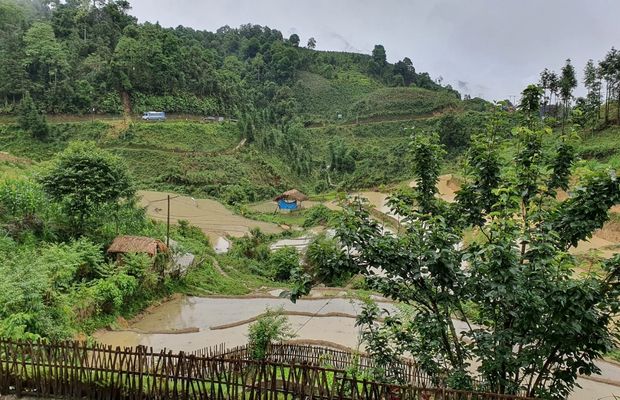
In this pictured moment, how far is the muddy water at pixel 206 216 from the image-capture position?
35875mm

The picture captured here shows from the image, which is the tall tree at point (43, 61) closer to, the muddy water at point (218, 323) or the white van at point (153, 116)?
the white van at point (153, 116)

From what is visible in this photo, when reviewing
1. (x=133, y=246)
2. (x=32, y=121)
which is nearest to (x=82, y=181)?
(x=133, y=246)

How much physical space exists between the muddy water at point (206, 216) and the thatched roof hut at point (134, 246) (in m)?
13.3

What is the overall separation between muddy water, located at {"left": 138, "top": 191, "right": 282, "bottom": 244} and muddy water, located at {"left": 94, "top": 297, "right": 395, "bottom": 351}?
1345 centimetres

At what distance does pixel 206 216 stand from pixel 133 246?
2225 centimetres

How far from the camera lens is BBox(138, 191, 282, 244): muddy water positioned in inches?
1412

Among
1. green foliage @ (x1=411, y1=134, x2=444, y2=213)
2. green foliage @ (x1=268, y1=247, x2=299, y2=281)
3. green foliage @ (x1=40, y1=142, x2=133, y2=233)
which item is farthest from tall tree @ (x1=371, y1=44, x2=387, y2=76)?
green foliage @ (x1=411, y1=134, x2=444, y2=213)

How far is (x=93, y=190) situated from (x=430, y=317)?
16.3 meters

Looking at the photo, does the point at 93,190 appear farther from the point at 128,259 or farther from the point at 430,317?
the point at 430,317

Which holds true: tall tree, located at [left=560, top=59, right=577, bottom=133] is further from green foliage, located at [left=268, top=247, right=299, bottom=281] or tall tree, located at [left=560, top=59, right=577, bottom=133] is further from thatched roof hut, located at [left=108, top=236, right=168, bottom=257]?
thatched roof hut, located at [left=108, top=236, right=168, bottom=257]

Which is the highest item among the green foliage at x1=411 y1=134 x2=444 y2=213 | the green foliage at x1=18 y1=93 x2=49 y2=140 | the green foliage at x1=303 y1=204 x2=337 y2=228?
the green foliage at x1=18 y1=93 x2=49 y2=140

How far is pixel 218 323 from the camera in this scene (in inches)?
655

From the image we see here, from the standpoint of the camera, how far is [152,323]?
53.3ft

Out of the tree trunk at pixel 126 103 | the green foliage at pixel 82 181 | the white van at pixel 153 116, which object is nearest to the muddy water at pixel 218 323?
the green foliage at pixel 82 181
